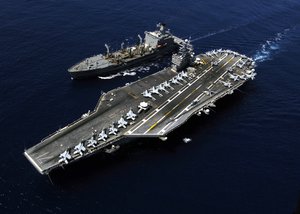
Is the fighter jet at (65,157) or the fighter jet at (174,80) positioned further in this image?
the fighter jet at (174,80)

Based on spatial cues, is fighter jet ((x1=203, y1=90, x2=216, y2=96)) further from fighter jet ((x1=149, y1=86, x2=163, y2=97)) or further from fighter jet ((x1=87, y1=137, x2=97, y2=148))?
fighter jet ((x1=87, y1=137, x2=97, y2=148))

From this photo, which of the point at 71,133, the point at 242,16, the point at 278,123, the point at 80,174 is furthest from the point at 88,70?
the point at 242,16

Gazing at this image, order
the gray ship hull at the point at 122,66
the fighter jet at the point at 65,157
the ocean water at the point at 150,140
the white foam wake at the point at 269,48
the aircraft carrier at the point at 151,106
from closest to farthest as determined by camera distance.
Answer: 1. the ocean water at the point at 150,140
2. the fighter jet at the point at 65,157
3. the aircraft carrier at the point at 151,106
4. the gray ship hull at the point at 122,66
5. the white foam wake at the point at 269,48

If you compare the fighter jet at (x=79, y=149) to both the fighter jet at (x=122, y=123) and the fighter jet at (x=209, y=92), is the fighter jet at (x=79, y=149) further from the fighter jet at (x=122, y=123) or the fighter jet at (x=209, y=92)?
the fighter jet at (x=209, y=92)

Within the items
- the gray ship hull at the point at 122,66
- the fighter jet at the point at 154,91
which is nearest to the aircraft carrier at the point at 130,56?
the gray ship hull at the point at 122,66

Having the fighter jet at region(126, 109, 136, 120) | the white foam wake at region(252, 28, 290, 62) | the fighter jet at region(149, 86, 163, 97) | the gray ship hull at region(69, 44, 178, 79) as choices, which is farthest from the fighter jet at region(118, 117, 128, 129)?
the white foam wake at region(252, 28, 290, 62)

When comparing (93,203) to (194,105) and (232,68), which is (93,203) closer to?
(194,105)

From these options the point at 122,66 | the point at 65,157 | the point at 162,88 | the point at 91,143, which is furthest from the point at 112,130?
the point at 122,66
